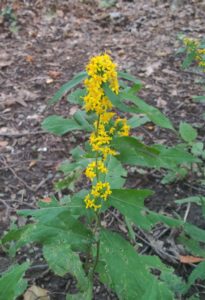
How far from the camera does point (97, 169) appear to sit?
6.46 ft

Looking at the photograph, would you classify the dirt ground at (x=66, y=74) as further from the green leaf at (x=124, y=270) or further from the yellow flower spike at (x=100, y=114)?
the green leaf at (x=124, y=270)

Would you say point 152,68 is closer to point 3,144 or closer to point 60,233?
point 3,144

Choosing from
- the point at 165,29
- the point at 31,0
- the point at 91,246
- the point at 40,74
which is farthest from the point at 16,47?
the point at 91,246

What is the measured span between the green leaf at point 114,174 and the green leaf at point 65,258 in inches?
15.9

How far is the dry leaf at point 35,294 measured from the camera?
2.58m

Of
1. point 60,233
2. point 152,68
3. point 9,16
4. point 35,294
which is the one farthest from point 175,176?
point 9,16

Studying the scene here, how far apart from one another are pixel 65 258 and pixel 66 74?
3.23m

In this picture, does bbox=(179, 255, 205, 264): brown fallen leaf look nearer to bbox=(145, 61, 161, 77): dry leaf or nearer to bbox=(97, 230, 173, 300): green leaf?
bbox=(97, 230, 173, 300): green leaf

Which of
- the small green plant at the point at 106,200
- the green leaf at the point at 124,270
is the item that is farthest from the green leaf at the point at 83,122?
the green leaf at the point at 124,270

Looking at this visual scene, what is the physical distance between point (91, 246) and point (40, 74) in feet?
10.7

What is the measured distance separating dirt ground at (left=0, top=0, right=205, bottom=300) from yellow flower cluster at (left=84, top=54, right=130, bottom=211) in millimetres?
431

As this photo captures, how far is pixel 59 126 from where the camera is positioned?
2.15 metres

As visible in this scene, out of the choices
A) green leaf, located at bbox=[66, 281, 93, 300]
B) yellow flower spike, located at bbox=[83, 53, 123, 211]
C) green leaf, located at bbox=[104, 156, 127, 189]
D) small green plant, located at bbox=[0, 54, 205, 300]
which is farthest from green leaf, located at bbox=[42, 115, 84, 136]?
green leaf, located at bbox=[66, 281, 93, 300]

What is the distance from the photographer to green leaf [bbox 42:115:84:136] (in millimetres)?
2131
